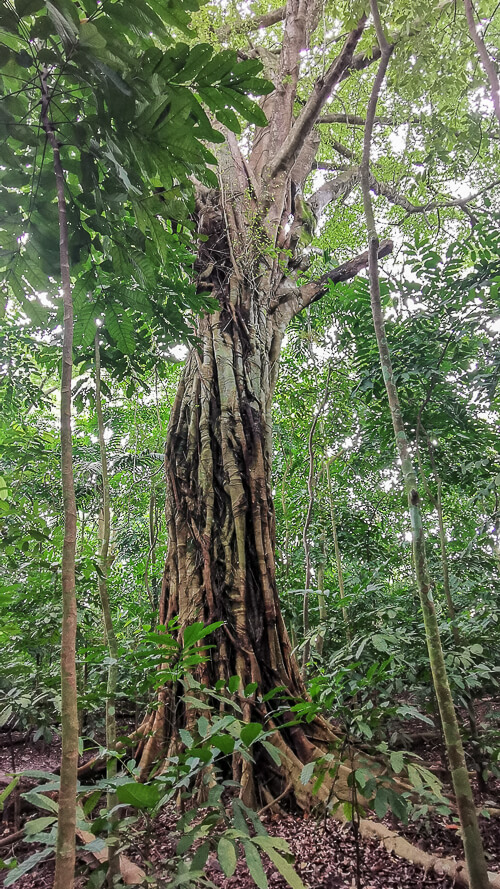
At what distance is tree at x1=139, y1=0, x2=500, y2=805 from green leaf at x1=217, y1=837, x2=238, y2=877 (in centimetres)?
54

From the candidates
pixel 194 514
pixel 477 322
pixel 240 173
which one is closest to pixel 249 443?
pixel 194 514

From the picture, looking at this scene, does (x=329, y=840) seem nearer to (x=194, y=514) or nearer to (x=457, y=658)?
(x=457, y=658)

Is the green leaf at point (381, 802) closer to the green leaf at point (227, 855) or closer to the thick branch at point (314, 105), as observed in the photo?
the green leaf at point (227, 855)

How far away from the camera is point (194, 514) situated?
9.59 feet

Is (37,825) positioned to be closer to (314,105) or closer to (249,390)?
(249,390)

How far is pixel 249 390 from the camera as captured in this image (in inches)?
134

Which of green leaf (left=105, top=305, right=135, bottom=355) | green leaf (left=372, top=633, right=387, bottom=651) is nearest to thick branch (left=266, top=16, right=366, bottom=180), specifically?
green leaf (left=105, top=305, right=135, bottom=355)

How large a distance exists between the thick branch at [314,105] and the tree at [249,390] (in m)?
0.01

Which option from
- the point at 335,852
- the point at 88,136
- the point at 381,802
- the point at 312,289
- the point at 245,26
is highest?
the point at 245,26

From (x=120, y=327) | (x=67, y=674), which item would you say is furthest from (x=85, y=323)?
(x=67, y=674)

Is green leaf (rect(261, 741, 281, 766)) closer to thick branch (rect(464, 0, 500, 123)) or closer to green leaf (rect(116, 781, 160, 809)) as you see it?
green leaf (rect(116, 781, 160, 809))

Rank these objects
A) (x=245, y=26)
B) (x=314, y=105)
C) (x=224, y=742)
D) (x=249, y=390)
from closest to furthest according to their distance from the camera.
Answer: (x=224, y=742)
(x=249, y=390)
(x=314, y=105)
(x=245, y=26)

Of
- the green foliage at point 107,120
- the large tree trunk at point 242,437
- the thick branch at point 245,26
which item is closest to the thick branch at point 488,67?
the green foliage at point 107,120

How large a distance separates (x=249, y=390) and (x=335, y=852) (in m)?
2.53
